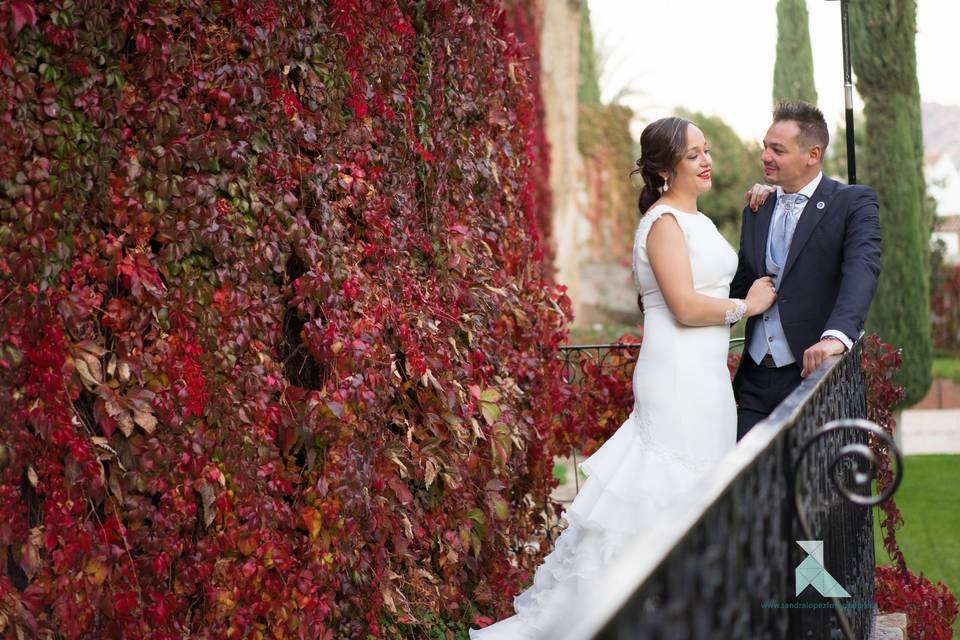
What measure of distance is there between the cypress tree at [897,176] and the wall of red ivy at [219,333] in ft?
34.1

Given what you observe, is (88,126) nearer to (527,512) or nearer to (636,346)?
(527,512)

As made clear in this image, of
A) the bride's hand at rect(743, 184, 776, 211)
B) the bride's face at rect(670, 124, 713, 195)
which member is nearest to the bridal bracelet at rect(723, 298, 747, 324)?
the bride's face at rect(670, 124, 713, 195)

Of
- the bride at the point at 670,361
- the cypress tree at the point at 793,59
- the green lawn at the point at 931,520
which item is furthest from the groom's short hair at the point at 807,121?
the cypress tree at the point at 793,59

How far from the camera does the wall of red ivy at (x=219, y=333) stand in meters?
2.91

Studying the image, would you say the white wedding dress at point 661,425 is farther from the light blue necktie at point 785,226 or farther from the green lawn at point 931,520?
the green lawn at point 931,520

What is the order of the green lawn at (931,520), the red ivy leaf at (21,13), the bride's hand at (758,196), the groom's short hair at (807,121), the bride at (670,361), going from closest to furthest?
the red ivy leaf at (21,13)
the bride at (670,361)
the groom's short hair at (807,121)
the bride's hand at (758,196)
the green lawn at (931,520)

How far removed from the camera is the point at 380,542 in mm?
3811

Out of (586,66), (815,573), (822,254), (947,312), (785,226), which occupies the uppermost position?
(586,66)

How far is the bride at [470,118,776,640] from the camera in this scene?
398 centimetres

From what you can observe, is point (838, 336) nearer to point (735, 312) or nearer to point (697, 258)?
point (735, 312)

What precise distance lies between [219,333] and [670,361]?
1.68 metres

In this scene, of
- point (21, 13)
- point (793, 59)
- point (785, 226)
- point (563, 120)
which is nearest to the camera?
point (21, 13)

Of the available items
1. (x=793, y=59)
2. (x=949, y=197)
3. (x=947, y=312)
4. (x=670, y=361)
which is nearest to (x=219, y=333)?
(x=670, y=361)

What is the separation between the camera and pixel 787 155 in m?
4.16
